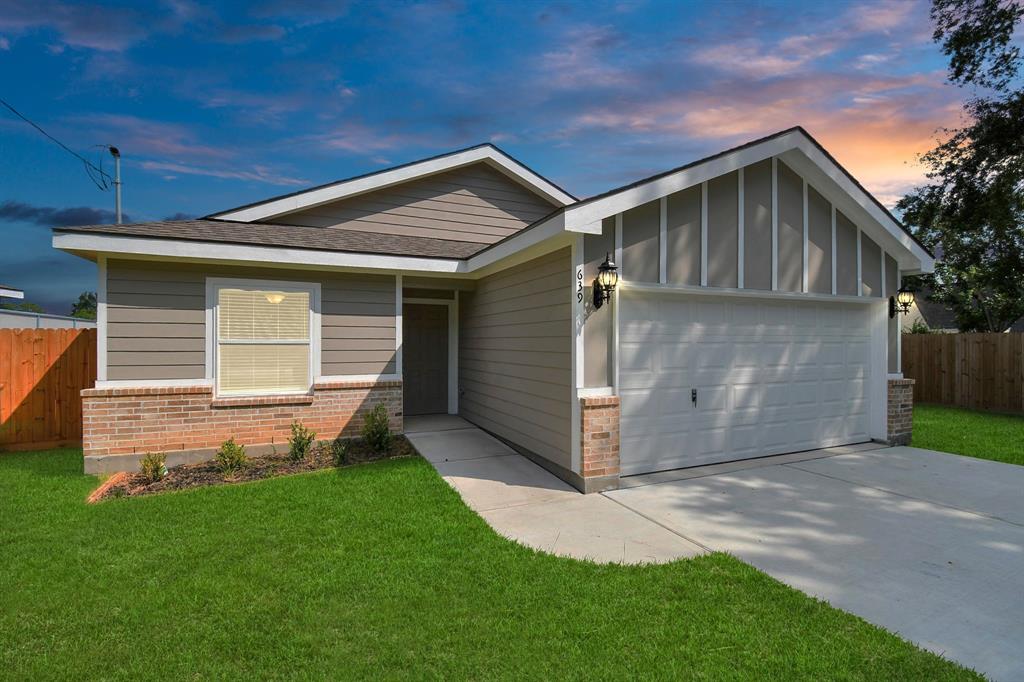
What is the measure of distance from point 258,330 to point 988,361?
52.3 ft

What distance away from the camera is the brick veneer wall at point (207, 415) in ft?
20.6

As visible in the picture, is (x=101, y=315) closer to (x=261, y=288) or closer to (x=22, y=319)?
(x=261, y=288)

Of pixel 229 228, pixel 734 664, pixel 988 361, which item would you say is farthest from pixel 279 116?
pixel 988 361

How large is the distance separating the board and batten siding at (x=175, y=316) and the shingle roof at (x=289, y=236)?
45 cm

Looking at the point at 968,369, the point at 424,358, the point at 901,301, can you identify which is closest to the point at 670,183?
the point at 901,301

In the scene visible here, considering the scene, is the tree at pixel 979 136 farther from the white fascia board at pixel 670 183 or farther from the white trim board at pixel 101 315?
the white trim board at pixel 101 315

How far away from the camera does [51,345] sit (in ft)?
25.4

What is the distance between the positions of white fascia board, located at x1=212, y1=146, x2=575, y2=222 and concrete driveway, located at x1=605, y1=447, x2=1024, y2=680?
6.98 meters

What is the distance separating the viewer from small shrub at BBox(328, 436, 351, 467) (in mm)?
6613

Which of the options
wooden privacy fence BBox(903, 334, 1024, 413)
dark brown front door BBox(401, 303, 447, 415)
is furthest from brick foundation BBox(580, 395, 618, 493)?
wooden privacy fence BBox(903, 334, 1024, 413)

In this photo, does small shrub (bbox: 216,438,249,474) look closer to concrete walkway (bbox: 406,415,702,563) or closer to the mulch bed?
the mulch bed

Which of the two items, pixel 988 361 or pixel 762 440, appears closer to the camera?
pixel 762 440

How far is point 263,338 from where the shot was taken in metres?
7.09

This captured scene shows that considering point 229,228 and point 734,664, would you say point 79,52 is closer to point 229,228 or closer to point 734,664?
point 229,228
